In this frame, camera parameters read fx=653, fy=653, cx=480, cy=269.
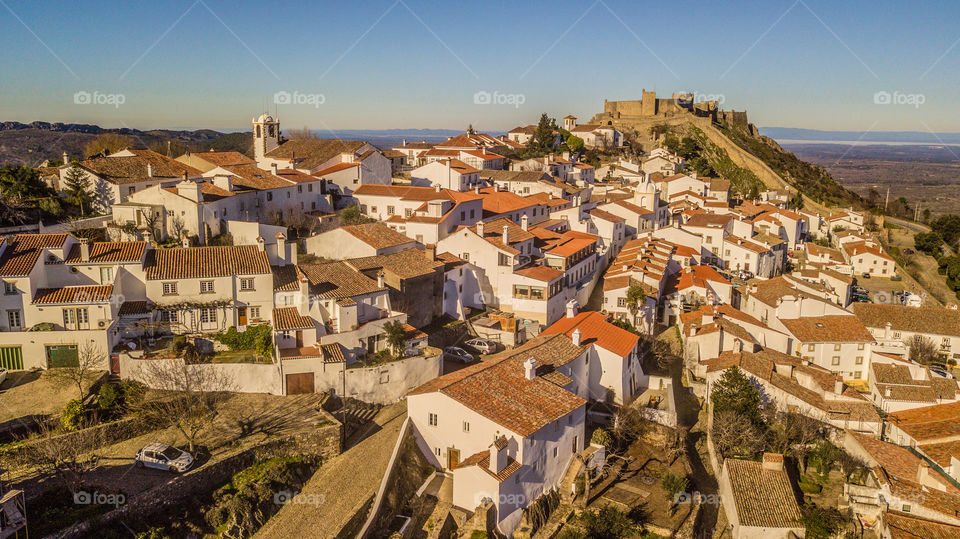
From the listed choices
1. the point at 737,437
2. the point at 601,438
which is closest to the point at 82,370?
the point at 601,438

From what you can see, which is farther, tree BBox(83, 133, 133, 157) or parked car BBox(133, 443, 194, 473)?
tree BBox(83, 133, 133, 157)

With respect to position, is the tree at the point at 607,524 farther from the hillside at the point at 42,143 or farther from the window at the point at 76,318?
the hillside at the point at 42,143

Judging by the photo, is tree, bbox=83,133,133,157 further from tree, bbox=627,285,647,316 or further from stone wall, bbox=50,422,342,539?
tree, bbox=627,285,647,316

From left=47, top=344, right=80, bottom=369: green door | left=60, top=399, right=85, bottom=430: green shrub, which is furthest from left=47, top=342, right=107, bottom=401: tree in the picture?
left=60, top=399, right=85, bottom=430: green shrub

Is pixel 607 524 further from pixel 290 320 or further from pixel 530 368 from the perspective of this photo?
pixel 290 320

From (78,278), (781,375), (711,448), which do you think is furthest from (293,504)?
(781,375)

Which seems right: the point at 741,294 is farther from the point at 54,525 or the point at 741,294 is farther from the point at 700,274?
the point at 54,525

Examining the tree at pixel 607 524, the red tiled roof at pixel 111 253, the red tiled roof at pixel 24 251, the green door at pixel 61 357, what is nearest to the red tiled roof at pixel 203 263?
the red tiled roof at pixel 111 253
